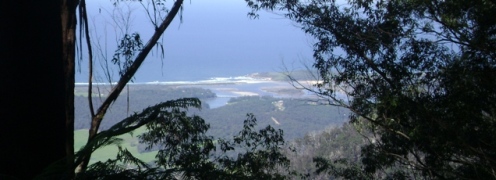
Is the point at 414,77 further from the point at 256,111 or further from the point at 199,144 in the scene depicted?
the point at 256,111

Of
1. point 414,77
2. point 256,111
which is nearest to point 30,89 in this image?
point 414,77

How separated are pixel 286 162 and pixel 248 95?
767 cm

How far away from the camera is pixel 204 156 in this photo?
5281 mm

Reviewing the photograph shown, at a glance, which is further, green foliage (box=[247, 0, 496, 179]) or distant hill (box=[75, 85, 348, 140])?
distant hill (box=[75, 85, 348, 140])

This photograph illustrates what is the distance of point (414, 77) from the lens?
5.42 m

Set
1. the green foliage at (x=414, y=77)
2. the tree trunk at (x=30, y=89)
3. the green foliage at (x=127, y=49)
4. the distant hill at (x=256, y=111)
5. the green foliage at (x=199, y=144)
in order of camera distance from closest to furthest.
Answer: the tree trunk at (x=30, y=89)
the green foliage at (x=199, y=144)
the green foliage at (x=414, y=77)
the green foliage at (x=127, y=49)
the distant hill at (x=256, y=111)

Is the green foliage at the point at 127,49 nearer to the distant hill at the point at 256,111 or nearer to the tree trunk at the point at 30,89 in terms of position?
the distant hill at the point at 256,111

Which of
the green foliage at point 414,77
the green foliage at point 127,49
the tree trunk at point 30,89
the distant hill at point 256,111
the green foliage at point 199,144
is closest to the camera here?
the tree trunk at point 30,89

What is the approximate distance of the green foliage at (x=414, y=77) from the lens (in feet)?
15.2

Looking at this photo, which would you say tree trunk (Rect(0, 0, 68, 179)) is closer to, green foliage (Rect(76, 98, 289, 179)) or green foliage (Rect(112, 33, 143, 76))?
green foliage (Rect(76, 98, 289, 179))

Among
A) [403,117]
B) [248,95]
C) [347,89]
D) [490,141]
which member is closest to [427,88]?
[403,117]

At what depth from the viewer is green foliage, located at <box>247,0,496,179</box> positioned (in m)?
4.62

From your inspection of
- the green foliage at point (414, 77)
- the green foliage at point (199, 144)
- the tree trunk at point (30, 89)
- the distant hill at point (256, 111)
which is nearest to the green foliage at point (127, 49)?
the green foliage at point (199, 144)

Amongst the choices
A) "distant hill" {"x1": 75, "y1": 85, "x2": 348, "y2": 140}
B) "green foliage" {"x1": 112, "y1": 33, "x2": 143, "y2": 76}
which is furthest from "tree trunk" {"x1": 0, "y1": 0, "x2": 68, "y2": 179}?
"distant hill" {"x1": 75, "y1": 85, "x2": 348, "y2": 140}
